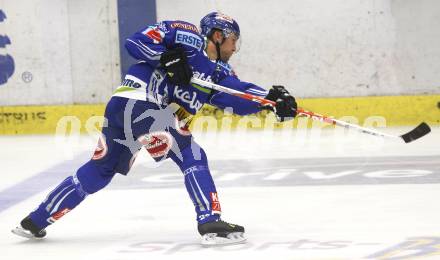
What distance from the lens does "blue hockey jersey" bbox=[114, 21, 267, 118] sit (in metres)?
5.47

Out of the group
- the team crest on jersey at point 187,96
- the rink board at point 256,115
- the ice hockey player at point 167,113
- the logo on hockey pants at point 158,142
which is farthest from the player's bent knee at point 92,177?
the rink board at point 256,115

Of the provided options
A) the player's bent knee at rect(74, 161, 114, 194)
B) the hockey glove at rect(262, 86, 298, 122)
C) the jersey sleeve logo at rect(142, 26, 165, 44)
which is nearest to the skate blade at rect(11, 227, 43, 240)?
the player's bent knee at rect(74, 161, 114, 194)

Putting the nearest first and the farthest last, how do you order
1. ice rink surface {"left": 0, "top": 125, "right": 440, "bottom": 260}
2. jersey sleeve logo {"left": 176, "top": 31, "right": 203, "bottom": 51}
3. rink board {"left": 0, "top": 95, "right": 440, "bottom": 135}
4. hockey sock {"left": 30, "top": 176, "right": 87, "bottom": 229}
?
1. ice rink surface {"left": 0, "top": 125, "right": 440, "bottom": 260}
2. jersey sleeve logo {"left": 176, "top": 31, "right": 203, "bottom": 51}
3. hockey sock {"left": 30, "top": 176, "right": 87, "bottom": 229}
4. rink board {"left": 0, "top": 95, "right": 440, "bottom": 135}

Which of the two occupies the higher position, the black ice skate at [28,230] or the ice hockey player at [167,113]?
the ice hockey player at [167,113]

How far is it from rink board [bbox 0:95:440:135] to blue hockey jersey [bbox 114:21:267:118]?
5406mm

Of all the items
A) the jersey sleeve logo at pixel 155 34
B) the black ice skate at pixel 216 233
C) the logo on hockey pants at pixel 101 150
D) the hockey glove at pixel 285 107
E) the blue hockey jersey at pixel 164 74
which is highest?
the jersey sleeve logo at pixel 155 34

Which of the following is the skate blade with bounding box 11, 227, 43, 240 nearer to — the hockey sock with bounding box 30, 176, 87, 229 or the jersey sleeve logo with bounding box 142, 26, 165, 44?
the hockey sock with bounding box 30, 176, 87, 229

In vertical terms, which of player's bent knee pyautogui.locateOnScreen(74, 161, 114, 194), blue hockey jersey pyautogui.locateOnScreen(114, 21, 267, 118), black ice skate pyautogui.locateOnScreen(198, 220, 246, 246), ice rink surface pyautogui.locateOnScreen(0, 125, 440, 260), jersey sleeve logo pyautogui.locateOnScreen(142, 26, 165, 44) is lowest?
ice rink surface pyautogui.locateOnScreen(0, 125, 440, 260)

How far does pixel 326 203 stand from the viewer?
21.6ft

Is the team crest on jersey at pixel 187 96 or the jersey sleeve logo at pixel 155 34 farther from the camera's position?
the team crest on jersey at pixel 187 96

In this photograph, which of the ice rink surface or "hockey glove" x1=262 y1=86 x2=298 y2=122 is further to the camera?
"hockey glove" x1=262 y1=86 x2=298 y2=122

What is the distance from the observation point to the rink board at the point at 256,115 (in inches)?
440

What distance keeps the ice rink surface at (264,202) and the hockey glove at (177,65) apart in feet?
2.87

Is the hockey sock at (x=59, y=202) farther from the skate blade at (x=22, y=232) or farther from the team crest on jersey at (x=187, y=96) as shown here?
the team crest on jersey at (x=187, y=96)
